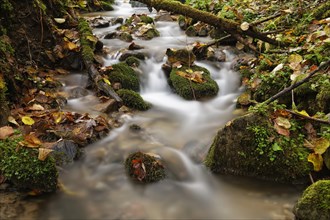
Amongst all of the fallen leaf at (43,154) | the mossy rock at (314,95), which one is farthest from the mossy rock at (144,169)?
the mossy rock at (314,95)

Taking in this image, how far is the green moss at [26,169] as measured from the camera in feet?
10.8

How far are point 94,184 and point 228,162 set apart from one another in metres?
1.58

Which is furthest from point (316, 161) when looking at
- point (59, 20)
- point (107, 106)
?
point (59, 20)

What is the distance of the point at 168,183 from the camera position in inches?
150

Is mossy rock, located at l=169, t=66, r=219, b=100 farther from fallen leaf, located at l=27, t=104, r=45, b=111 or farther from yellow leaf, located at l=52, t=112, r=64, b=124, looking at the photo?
fallen leaf, located at l=27, t=104, r=45, b=111

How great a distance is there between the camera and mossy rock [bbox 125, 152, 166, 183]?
3.73 metres

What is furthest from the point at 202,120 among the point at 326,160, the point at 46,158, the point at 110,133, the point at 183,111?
the point at 46,158

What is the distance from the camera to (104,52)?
748 centimetres

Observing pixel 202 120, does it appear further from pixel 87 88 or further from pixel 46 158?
pixel 46 158

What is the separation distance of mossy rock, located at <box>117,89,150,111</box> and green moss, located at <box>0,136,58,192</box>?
91.7 inches

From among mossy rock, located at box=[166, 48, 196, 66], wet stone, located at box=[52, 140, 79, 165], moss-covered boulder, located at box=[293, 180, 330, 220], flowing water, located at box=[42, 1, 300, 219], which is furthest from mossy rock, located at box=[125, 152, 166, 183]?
mossy rock, located at box=[166, 48, 196, 66]

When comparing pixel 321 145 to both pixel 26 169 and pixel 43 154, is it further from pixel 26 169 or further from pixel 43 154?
pixel 26 169

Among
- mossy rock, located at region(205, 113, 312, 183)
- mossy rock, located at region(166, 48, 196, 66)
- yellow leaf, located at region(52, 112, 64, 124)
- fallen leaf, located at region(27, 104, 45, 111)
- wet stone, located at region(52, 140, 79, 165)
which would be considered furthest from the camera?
mossy rock, located at region(166, 48, 196, 66)

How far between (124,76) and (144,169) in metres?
2.78
